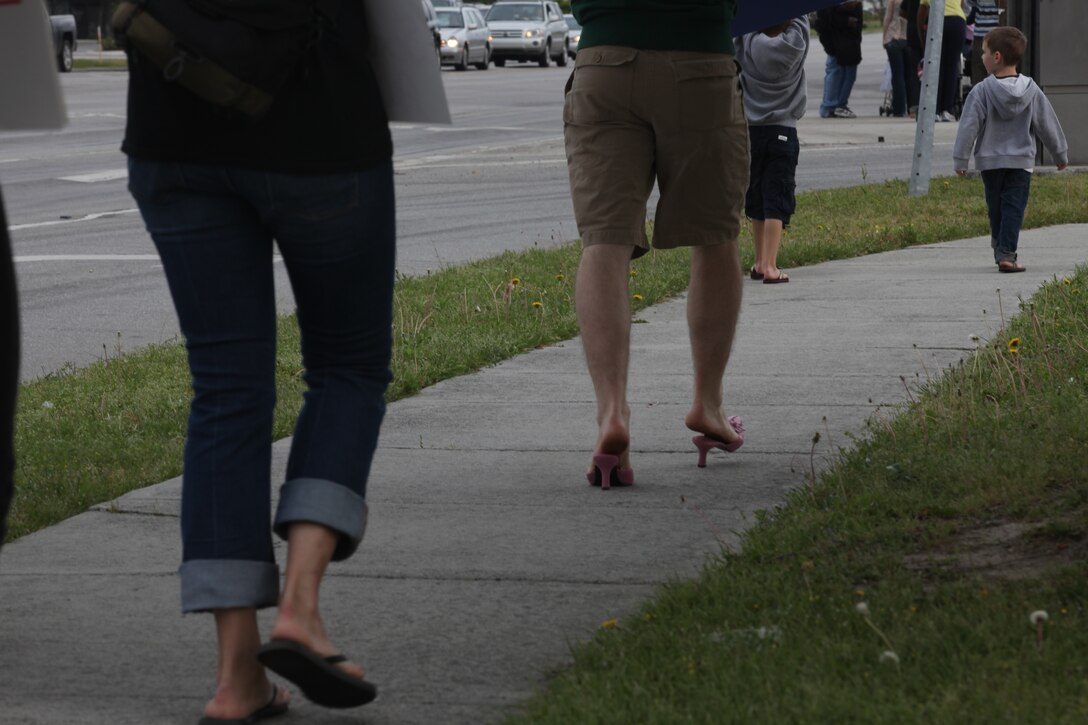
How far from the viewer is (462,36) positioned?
43.2m

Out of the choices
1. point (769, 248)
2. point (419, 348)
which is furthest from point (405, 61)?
point (769, 248)

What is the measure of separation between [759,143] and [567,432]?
4.02 m

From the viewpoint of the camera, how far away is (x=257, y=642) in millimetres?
3119

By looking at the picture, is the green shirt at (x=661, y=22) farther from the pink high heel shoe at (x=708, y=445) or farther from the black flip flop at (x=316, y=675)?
the black flip flop at (x=316, y=675)

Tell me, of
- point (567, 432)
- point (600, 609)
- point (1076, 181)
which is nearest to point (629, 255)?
point (567, 432)

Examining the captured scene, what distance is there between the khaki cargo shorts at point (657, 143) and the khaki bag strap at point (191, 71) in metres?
1.94

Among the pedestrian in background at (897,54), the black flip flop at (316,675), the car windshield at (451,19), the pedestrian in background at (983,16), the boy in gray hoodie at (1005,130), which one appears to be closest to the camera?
the black flip flop at (316,675)

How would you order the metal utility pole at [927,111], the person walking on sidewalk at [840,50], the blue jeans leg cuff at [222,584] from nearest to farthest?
the blue jeans leg cuff at [222,584] < the metal utility pole at [927,111] < the person walking on sidewalk at [840,50]

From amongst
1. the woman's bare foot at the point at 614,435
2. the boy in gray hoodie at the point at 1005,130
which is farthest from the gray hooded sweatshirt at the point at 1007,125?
the woman's bare foot at the point at 614,435

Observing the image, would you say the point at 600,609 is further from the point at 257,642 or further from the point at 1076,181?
the point at 1076,181

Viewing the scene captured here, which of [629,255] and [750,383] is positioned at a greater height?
[629,255]

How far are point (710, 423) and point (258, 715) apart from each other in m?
2.20

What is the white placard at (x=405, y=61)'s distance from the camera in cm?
322

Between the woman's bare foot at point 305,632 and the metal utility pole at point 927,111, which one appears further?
the metal utility pole at point 927,111
